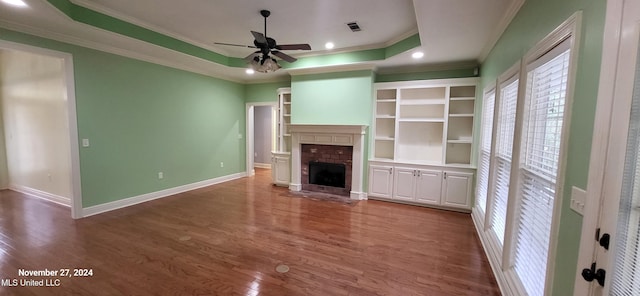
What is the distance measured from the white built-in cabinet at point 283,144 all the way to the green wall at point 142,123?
1.45m

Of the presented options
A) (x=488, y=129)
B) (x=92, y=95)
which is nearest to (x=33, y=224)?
(x=92, y=95)

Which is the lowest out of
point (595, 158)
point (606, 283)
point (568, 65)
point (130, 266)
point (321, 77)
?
point (130, 266)

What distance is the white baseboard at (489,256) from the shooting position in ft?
7.33

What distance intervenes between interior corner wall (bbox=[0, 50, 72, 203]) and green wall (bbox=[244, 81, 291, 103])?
3582 mm

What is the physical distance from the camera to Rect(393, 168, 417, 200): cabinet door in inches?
183

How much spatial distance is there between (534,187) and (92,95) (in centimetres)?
562

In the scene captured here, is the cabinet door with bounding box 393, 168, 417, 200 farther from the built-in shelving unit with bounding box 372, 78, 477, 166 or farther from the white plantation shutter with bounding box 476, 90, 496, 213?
the white plantation shutter with bounding box 476, 90, 496, 213

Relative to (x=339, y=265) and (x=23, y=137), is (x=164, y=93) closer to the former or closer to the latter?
(x=23, y=137)

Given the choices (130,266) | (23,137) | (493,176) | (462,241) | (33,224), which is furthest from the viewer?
(23,137)

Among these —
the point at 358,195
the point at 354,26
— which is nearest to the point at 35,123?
the point at 354,26

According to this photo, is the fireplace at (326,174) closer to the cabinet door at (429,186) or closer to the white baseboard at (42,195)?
the cabinet door at (429,186)

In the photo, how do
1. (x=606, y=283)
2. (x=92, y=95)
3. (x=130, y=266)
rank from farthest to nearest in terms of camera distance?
(x=92, y=95), (x=130, y=266), (x=606, y=283)

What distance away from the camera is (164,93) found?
489 centimetres

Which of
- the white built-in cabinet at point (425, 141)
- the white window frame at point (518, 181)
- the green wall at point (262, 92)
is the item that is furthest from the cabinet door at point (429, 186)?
the green wall at point (262, 92)
